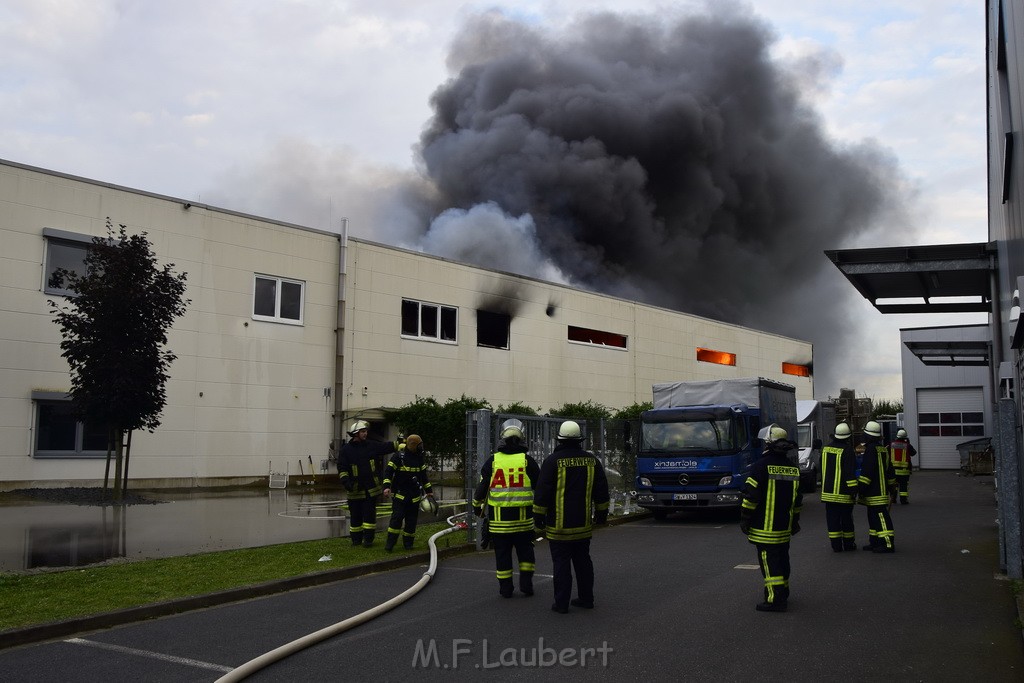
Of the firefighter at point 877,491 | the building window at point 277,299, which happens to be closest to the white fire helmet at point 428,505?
the firefighter at point 877,491

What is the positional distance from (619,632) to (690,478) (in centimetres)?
906

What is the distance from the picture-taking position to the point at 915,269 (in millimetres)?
13531

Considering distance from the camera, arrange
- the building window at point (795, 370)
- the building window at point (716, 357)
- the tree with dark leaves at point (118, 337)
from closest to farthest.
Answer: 1. the tree with dark leaves at point (118, 337)
2. the building window at point (716, 357)
3. the building window at point (795, 370)

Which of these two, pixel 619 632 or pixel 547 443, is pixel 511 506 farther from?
pixel 547 443

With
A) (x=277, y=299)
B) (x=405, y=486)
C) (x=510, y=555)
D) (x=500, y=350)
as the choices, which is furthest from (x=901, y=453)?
(x=277, y=299)

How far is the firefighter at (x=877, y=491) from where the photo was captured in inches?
421

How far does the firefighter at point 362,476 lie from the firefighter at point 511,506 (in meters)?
3.02

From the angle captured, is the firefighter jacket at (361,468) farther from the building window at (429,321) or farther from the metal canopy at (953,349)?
the building window at (429,321)

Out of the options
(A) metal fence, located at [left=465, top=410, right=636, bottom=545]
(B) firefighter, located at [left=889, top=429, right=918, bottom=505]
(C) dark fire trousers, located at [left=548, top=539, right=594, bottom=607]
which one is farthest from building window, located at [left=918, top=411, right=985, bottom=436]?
(C) dark fire trousers, located at [left=548, top=539, right=594, bottom=607]

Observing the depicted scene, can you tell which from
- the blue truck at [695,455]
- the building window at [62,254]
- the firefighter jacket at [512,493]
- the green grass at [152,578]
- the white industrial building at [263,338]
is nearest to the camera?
the green grass at [152,578]

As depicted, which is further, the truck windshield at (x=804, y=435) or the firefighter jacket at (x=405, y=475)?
the truck windshield at (x=804, y=435)

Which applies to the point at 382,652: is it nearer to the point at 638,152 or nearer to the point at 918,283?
the point at 918,283

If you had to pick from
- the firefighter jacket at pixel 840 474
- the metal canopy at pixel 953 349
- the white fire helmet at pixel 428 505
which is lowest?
the white fire helmet at pixel 428 505

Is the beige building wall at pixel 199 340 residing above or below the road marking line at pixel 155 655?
above
